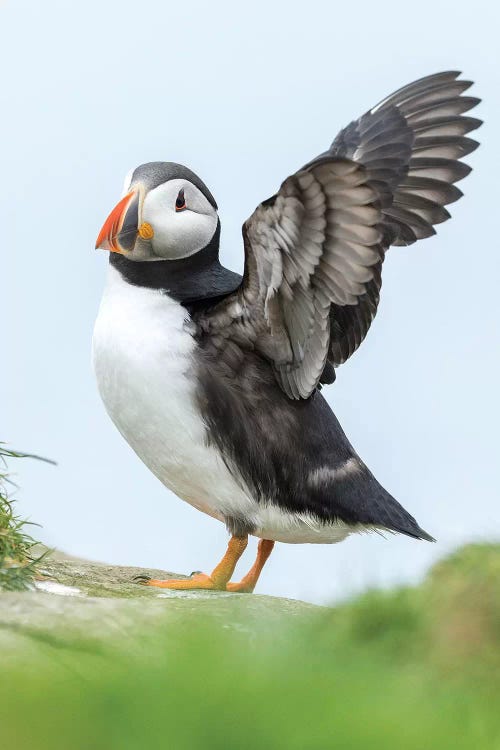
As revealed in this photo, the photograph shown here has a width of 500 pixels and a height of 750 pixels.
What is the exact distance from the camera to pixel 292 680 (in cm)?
304

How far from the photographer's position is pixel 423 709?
2984mm

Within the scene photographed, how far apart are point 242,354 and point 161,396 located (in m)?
0.50

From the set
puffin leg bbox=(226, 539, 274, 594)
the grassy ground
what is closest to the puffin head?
puffin leg bbox=(226, 539, 274, 594)

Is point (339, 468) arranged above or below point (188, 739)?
above

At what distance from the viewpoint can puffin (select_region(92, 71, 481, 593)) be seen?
5.93 meters

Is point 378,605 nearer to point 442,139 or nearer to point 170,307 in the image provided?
point 170,307

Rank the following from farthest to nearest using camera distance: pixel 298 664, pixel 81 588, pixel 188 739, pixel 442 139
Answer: pixel 442 139, pixel 81 588, pixel 298 664, pixel 188 739

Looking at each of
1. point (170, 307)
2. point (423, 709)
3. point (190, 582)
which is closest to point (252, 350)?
point (170, 307)

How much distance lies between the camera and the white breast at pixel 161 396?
6.03 m

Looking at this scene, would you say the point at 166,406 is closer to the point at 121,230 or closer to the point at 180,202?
the point at 121,230

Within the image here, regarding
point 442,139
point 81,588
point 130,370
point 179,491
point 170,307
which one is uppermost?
point 442,139

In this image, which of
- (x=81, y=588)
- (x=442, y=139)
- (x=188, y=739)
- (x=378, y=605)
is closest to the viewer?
(x=188, y=739)

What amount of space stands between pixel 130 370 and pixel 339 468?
1.25m

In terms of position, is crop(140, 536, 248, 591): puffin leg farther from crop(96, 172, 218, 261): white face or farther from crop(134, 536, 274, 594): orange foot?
crop(96, 172, 218, 261): white face
